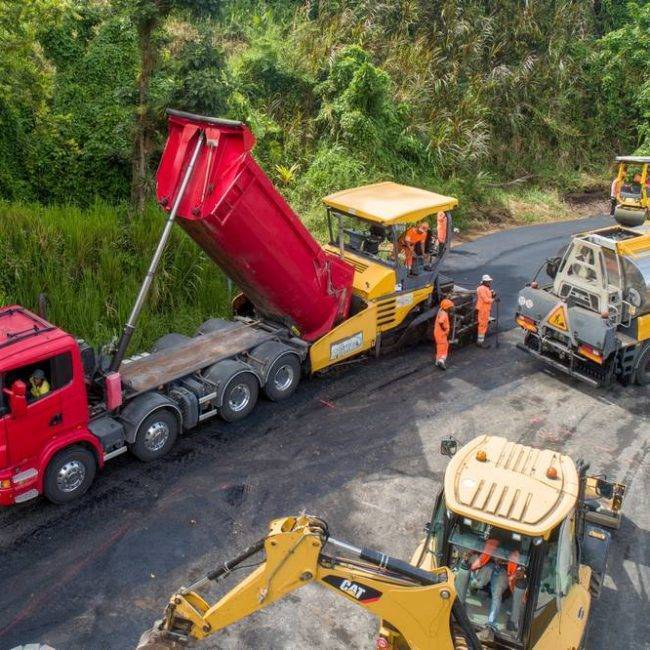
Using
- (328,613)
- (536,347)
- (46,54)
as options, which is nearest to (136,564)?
(328,613)

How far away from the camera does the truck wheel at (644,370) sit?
1132cm

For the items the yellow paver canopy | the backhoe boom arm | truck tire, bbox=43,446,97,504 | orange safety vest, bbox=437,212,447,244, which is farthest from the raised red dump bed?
the backhoe boom arm

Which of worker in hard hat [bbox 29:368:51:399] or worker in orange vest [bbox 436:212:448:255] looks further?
worker in orange vest [bbox 436:212:448:255]

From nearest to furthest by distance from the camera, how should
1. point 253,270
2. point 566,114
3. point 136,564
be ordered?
point 136,564 → point 253,270 → point 566,114

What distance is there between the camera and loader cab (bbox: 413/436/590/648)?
5.05m

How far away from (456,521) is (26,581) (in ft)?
14.9

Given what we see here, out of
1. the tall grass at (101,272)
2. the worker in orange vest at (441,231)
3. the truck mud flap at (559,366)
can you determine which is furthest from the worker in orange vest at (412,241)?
the tall grass at (101,272)

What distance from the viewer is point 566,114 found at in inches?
992

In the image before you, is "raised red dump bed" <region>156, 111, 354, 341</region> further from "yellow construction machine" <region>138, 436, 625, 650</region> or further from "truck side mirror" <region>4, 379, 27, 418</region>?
"yellow construction machine" <region>138, 436, 625, 650</region>

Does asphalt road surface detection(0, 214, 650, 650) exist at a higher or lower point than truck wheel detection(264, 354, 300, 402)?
lower

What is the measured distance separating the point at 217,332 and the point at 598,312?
18.9ft

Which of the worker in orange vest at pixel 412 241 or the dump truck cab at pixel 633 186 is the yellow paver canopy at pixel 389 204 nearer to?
the worker in orange vest at pixel 412 241

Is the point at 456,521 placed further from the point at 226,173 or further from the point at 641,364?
the point at 641,364

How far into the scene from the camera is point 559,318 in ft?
37.1
